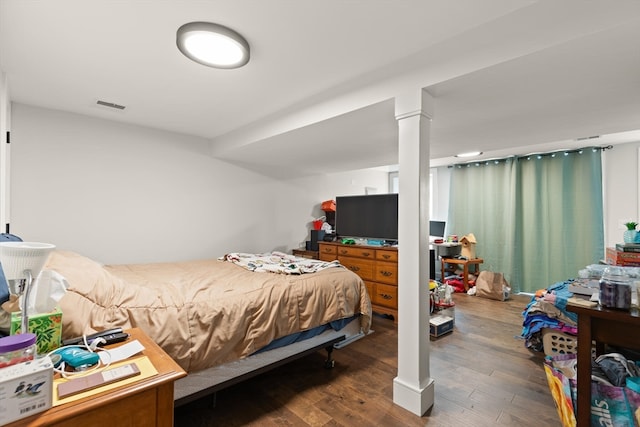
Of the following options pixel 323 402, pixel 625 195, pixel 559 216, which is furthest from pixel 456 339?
pixel 625 195

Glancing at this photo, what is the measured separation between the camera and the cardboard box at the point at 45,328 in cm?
105

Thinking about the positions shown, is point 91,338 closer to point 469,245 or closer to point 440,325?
point 440,325

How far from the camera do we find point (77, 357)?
1040mm

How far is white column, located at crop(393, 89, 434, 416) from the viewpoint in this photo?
6.20ft

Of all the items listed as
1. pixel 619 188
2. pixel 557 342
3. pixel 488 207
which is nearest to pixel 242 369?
pixel 557 342

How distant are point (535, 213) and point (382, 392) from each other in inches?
162

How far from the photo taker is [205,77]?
223cm

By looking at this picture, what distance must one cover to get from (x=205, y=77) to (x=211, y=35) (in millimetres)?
624

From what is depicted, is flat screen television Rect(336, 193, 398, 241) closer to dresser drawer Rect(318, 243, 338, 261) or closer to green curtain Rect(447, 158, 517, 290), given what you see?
dresser drawer Rect(318, 243, 338, 261)

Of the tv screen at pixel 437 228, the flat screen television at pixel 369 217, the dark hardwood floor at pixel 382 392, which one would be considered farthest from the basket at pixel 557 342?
the tv screen at pixel 437 228

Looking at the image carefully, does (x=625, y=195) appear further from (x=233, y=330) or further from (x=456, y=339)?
(x=233, y=330)

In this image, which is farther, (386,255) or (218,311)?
(386,255)

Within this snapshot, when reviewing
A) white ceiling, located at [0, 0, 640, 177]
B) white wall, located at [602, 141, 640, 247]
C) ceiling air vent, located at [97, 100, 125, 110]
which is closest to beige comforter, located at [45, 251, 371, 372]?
white ceiling, located at [0, 0, 640, 177]

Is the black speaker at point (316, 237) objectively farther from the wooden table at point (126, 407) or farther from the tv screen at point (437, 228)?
the wooden table at point (126, 407)
